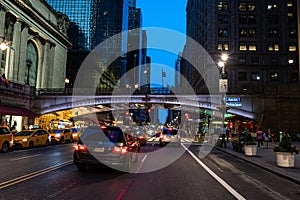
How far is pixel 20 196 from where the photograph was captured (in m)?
6.97

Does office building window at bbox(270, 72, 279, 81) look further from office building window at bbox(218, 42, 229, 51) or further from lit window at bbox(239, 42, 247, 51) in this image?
office building window at bbox(218, 42, 229, 51)

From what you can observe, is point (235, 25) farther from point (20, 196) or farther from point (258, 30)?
point (20, 196)

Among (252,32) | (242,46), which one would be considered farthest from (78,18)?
(252,32)

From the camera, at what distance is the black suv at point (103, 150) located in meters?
10.6

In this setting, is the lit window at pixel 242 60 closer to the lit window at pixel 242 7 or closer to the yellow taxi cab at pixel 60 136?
the lit window at pixel 242 7

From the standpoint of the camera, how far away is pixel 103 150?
34.9ft

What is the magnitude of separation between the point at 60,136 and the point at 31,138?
26.2ft

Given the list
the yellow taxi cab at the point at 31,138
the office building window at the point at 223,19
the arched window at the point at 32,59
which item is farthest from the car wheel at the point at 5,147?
the office building window at the point at 223,19

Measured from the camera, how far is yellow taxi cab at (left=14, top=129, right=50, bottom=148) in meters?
22.5

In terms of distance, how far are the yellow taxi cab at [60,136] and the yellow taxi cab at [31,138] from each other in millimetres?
2918

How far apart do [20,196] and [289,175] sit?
9474 millimetres

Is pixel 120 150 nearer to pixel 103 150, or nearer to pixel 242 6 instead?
pixel 103 150

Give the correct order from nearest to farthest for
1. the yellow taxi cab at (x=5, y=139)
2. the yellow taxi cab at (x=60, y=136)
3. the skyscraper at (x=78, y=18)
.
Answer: the yellow taxi cab at (x=5, y=139), the yellow taxi cab at (x=60, y=136), the skyscraper at (x=78, y=18)

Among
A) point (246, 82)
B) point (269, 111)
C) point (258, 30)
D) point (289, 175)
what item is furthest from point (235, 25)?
point (289, 175)
